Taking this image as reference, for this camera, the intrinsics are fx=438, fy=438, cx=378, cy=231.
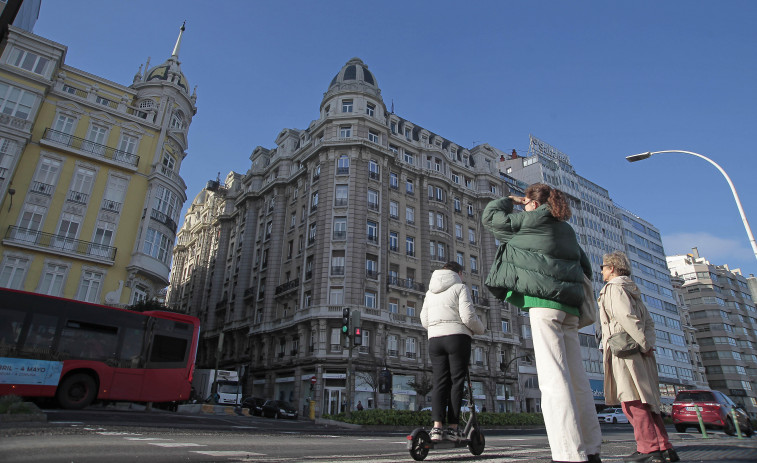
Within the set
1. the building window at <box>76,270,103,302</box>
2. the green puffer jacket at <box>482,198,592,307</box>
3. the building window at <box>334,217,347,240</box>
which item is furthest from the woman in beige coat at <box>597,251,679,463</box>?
the building window at <box>334,217,347,240</box>

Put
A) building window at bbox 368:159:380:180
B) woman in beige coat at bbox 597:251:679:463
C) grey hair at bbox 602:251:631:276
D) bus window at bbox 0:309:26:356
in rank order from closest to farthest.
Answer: woman in beige coat at bbox 597:251:679:463
grey hair at bbox 602:251:631:276
bus window at bbox 0:309:26:356
building window at bbox 368:159:380:180

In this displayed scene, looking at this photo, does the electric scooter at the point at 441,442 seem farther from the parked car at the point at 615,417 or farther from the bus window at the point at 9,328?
the parked car at the point at 615,417

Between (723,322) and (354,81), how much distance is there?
8373 cm

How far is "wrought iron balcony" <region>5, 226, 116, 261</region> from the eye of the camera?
81.6ft

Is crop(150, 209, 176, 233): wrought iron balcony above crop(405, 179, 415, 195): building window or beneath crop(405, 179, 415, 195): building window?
beneath

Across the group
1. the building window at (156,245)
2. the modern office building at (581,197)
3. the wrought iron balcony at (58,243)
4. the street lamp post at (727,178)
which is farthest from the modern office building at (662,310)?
the wrought iron balcony at (58,243)

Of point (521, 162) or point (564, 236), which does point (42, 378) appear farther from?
point (521, 162)

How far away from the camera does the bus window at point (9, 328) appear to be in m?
11.5

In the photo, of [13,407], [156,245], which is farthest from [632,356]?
[156,245]

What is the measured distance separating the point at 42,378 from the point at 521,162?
5911 centimetres

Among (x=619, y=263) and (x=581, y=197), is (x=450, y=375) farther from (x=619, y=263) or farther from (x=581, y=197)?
(x=581, y=197)

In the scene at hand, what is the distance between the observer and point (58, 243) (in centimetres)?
2589

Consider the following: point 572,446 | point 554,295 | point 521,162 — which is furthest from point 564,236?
point 521,162

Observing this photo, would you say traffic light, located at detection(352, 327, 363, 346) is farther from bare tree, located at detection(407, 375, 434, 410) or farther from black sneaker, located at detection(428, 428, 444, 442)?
bare tree, located at detection(407, 375, 434, 410)
